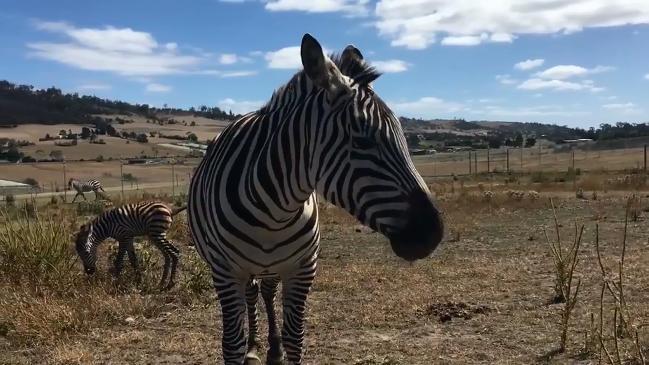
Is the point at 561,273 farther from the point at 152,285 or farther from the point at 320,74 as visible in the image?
the point at 152,285

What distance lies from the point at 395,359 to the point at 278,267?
207cm

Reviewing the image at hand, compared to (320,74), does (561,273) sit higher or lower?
lower

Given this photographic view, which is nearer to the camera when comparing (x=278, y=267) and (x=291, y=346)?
(x=278, y=267)

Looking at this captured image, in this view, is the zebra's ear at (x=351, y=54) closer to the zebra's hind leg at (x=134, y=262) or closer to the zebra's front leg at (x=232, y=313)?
the zebra's front leg at (x=232, y=313)

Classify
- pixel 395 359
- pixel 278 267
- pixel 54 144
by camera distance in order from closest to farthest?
pixel 278 267, pixel 395 359, pixel 54 144

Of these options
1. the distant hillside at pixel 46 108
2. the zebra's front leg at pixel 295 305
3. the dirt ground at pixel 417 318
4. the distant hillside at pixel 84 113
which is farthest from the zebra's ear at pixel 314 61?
the distant hillside at pixel 46 108

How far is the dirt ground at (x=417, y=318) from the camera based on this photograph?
19.6 ft

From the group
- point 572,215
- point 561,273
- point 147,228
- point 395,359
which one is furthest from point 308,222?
point 572,215

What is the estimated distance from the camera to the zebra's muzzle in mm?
2885

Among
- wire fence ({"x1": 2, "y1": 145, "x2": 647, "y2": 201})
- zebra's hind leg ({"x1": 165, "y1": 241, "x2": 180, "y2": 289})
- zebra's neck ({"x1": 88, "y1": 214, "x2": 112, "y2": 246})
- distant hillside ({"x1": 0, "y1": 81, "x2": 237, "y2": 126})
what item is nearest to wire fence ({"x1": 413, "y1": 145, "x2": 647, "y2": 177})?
wire fence ({"x1": 2, "y1": 145, "x2": 647, "y2": 201})

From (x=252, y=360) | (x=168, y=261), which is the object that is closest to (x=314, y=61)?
(x=252, y=360)

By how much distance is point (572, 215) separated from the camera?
1820 cm

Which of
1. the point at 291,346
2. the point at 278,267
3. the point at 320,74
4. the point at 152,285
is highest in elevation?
the point at 320,74

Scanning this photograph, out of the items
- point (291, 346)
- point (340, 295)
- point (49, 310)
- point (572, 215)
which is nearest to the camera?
point (291, 346)
